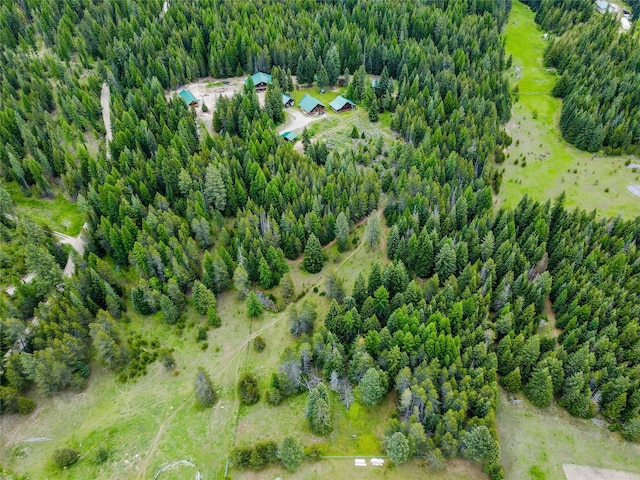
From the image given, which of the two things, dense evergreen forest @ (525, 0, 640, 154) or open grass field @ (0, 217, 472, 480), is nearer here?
open grass field @ (0, 217, 472, 480)

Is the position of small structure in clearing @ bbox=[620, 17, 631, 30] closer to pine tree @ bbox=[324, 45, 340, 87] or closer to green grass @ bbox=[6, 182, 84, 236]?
pine tree @ bbox=[324, 45, 340, 87]

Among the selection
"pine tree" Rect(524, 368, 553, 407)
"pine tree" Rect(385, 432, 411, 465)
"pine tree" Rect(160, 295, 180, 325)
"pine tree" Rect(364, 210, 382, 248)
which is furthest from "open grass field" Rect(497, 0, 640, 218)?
"pine tree" Rect(160, 295, 180, 325)

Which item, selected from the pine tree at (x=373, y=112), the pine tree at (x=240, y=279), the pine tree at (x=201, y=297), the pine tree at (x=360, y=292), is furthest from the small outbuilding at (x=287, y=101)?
the pine tree at (x=360, y=292)

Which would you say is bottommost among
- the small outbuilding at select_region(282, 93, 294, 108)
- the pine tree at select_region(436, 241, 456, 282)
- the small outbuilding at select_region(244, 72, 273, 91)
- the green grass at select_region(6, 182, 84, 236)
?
the green grass at select_region(6, 182, 84, 236)

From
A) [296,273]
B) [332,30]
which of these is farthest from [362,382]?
[332,30]

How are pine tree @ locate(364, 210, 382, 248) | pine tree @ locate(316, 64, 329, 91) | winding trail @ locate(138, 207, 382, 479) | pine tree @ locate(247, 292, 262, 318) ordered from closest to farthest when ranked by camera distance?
winding trail @ locate(138, 207, 382, 479) → pine tree @ locate(247, 292, 262, 318) → pine tree @ locate(364, 210, 382, 248) → pine tree @ locate(316, 64, 329, 91)

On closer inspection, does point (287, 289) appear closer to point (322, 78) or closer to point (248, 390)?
point (248, 390)

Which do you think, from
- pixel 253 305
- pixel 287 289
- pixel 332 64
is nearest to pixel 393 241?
pixel 287 289

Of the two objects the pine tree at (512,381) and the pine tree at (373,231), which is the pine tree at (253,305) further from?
the pine tree at (512,381)
